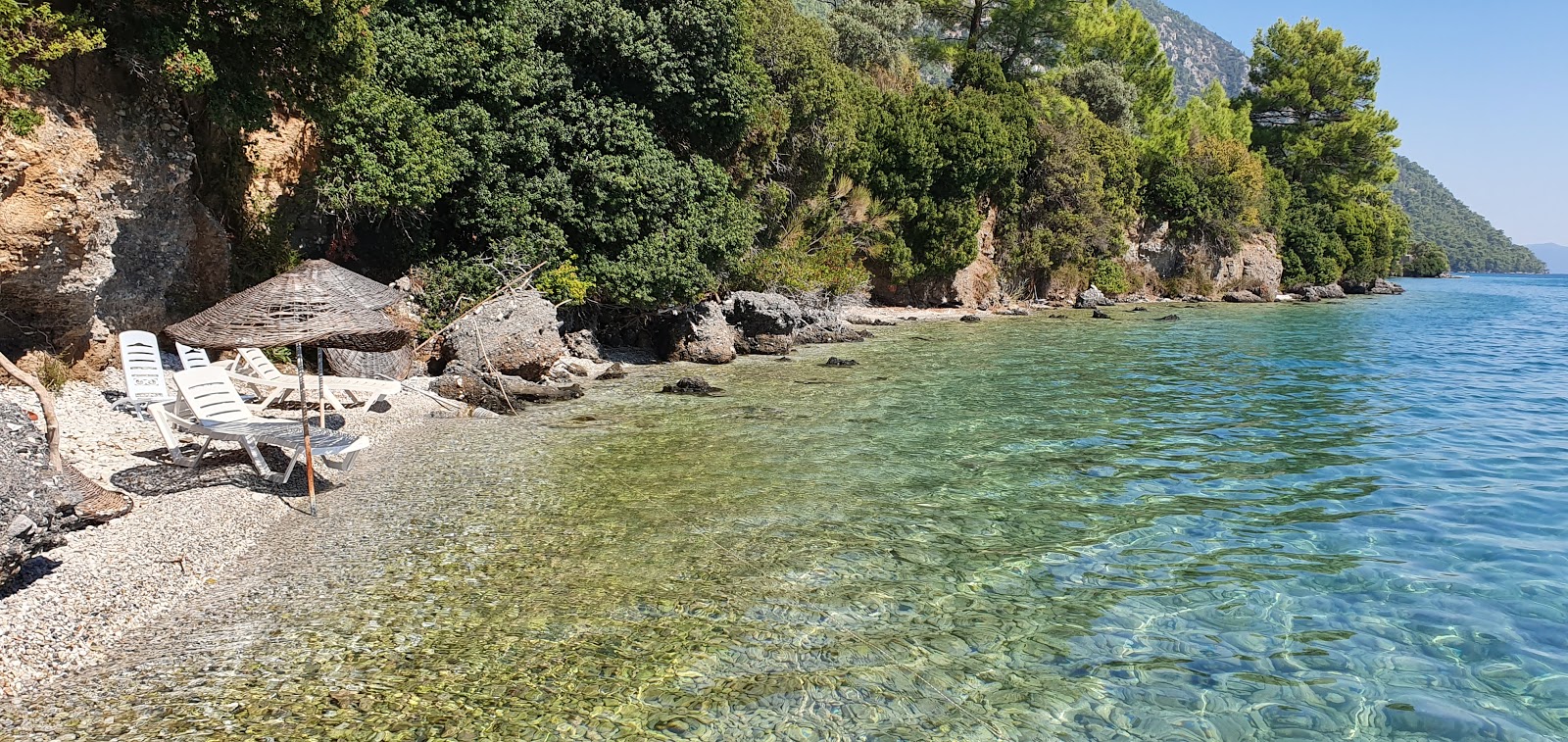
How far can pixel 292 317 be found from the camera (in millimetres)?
9016

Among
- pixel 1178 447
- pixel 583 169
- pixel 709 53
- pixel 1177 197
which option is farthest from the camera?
pixel 1177 197

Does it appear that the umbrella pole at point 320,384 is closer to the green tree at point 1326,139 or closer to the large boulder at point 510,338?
Answer: the large boulder at point 510,338

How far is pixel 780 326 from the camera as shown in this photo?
25.5 metres

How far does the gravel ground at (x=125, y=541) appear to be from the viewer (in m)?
6.14

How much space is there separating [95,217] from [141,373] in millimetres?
2304

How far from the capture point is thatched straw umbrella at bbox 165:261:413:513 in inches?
347

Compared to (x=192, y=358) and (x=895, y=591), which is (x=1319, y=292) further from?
(x=192, y=358)

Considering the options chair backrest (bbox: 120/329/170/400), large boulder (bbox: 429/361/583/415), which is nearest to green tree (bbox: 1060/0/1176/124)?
large boulder (bbox: 429/361/583/415)

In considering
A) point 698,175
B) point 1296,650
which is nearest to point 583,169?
point 698,175

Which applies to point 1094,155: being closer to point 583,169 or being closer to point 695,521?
point 583,169

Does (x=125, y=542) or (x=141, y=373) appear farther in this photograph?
(x=141, y=373)

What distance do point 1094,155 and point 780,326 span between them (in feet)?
88.4

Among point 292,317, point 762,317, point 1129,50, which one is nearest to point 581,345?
point 762,317

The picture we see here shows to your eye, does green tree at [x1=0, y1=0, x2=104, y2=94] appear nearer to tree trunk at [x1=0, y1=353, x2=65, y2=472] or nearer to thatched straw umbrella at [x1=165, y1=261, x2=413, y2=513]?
thatched straw umbrella at [x1=165, y1=261, x2=413, y2=513]
